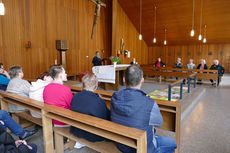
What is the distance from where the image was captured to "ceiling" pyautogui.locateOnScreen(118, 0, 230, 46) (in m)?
8.41

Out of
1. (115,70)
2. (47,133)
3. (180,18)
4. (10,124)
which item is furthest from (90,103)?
(180,18)

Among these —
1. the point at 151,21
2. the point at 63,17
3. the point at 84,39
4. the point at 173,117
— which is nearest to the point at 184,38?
the point at 151,21

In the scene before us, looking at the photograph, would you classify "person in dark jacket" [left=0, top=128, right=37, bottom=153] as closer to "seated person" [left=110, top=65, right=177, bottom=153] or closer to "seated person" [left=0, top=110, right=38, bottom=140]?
"seated person" [left=0, top=110, right=38, bottom=140]

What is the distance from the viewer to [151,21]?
10.8 meters

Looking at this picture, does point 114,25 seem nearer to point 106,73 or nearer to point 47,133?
point 106,73

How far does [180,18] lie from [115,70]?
20.9 feet

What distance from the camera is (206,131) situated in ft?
9.30

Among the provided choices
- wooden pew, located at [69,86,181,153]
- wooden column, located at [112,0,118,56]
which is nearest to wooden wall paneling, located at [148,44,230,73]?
wooden column, located at [112,0,118,56]

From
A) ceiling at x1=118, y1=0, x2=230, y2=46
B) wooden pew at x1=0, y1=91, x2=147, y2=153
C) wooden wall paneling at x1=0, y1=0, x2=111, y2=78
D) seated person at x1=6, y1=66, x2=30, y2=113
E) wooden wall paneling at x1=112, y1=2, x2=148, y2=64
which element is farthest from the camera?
wooden wall paneling at x1=112, y1=2, x2=148, y2=64

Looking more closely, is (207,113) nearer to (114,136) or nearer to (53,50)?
(114,136)

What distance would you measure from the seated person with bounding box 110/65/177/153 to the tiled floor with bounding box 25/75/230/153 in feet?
3.57

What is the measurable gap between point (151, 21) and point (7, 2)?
7.97 m

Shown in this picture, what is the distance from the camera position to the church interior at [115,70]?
5.26 feet

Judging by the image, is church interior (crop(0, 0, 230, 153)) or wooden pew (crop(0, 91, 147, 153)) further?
church interior (crop(0, 0, 230, 153))
